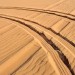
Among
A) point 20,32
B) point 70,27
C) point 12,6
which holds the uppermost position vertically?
point 12,6

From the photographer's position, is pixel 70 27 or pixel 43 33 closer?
pixel 43 33

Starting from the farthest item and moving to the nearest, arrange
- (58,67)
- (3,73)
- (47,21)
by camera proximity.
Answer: (47,21) → (58,67) → (3,73)

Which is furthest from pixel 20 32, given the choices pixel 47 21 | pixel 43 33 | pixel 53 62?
pixel 53 62

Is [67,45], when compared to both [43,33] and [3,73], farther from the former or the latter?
[3,73]

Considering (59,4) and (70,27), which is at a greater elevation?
(59,4)

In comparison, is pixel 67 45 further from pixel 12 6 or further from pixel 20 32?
pixel 12 6

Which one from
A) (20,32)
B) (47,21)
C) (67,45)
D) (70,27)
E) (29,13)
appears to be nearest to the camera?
(67,45)
